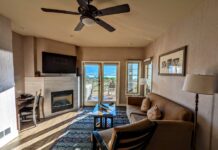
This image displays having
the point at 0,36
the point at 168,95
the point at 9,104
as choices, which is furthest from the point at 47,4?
the point at 168,95

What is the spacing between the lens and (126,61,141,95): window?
5613mm

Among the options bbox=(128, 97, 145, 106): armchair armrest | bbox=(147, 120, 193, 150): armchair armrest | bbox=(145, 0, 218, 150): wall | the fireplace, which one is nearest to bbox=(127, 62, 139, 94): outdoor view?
bbox=(128, 97, 145, 106): armchair armrest

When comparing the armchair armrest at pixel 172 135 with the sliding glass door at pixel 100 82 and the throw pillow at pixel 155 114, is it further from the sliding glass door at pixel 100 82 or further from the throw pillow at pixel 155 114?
the sliding glass door at pixel 100 82

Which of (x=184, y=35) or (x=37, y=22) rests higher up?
(x=37, y=22)

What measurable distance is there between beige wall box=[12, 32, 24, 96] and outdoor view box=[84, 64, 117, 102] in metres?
2.32

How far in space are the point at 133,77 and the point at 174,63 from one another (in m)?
2.90

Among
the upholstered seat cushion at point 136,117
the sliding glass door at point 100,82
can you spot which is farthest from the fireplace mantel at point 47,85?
the upholstered seat cushion at point 136,117

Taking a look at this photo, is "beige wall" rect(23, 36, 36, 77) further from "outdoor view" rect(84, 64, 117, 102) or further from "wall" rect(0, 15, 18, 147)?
"outdoor view" rect(84, 64, 117, 102)

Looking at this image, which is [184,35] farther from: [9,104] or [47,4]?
[9,104]

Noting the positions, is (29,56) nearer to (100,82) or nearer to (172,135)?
(100,82)

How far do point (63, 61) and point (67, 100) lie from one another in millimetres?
1461

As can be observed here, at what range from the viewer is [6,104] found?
2.70 meters

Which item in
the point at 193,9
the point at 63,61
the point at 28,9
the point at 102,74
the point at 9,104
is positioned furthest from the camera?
the point at 102,74

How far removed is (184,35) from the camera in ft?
8.17
